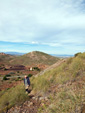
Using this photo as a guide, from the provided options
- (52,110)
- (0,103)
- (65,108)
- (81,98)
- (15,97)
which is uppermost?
(81,98)

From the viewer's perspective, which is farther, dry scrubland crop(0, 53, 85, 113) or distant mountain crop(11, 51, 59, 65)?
distant mountain crop(11, 51, 59, 65)

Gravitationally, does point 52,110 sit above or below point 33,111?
above

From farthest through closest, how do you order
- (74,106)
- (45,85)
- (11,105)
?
(45,85), (11,105), (74,106)

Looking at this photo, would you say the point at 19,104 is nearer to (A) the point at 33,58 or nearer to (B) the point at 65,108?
(B) the point at 65,108

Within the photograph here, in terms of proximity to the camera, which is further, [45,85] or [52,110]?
[45,85]

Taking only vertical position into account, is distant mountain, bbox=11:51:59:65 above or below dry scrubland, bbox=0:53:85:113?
below

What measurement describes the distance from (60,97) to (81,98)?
0.92 m

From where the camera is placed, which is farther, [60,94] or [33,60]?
[33,60]

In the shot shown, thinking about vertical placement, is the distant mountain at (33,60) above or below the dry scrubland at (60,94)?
below

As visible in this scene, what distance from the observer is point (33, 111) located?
429cm

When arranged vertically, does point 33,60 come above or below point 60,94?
below

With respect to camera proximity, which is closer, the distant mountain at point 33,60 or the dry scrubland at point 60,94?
the dry scrubland at point 60,94

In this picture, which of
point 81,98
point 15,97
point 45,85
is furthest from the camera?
point 45,85

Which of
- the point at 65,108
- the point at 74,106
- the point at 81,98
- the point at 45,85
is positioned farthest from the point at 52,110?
the point at 45,85
